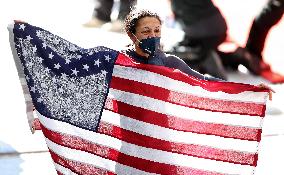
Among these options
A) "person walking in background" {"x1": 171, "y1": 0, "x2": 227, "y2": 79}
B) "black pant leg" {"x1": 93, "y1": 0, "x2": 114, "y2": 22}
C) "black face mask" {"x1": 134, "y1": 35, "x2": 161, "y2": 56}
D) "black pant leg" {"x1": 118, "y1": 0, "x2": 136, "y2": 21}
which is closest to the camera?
"black face mask" {"x1": 134, "y1": 35, "x2": 161, "y2": 56}

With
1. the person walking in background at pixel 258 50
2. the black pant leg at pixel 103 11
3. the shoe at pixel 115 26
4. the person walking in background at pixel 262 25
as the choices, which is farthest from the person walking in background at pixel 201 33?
the black pant leg at pixel 103 11

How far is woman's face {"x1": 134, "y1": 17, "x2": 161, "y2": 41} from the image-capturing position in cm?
305

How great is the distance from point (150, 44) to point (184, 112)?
17.0 inches

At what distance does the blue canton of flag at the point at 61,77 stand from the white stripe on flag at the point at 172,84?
4.4 inches

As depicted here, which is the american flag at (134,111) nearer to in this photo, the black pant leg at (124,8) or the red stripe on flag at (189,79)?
the red stripe on flag at (189,79)

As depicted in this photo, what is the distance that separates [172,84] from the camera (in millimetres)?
3131

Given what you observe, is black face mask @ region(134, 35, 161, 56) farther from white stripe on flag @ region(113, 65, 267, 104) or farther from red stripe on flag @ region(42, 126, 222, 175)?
red stripe on flag @ region(42, 126, 222, 175)

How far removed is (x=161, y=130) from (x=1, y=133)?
2.16 meters

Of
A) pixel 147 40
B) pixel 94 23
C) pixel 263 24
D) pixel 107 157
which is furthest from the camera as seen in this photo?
pixel 94 23

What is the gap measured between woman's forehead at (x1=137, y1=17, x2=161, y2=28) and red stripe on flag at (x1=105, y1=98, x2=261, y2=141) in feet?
1.47

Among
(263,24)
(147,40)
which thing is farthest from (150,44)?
(263,24)

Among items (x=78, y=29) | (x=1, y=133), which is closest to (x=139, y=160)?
(x=1, y=133)

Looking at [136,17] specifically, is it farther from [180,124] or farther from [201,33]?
[201,33]

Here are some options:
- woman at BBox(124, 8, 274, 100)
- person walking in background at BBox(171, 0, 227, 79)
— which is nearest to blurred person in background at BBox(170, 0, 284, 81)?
person walking in background at BBox(171, 0, 227, 79)
